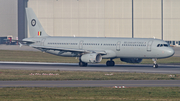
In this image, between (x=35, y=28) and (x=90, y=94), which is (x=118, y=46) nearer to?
(x=35, y=28)

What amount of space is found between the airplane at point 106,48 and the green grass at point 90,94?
798 inches

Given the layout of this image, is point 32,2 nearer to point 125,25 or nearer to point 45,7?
point 45,7

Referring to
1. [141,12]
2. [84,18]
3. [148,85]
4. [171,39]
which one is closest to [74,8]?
[84,18]

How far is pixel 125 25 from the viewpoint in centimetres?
10569

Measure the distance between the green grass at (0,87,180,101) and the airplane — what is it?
66.5 ft

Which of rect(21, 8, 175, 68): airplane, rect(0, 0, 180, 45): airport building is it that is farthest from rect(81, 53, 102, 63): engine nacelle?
rect(0, 0, 180, 45): airport building

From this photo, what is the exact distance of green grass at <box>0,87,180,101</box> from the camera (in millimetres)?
19672

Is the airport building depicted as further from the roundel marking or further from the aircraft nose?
the aircraft nose

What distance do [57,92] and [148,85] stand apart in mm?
8010

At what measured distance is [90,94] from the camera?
21.2 m

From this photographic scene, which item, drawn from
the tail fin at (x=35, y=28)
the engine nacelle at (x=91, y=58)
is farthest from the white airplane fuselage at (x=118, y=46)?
the tail fin at (x=35, y=28)

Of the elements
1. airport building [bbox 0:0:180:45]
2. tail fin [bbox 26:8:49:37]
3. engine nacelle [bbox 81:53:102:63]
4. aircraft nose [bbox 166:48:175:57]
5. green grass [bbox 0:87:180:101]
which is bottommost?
green grass [bbox 0:87:180:101]

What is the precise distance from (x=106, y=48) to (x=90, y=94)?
25.7 meters

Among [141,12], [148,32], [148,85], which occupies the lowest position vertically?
[148,85]
